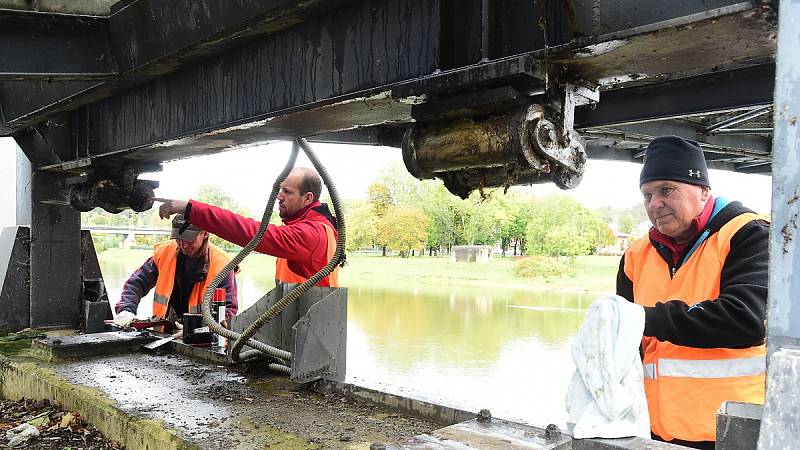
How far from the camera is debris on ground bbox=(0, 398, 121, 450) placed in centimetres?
308

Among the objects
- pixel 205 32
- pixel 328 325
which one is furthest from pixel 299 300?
pixel 205 32

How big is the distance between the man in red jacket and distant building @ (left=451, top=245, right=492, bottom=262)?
78.1 ft

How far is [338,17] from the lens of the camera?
251cm

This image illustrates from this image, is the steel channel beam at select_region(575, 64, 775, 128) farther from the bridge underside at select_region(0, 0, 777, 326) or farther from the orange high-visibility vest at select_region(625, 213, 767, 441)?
the orange high-visibility vest at select_region(625, 213, 767, 441)

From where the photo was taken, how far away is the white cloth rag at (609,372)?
1.33 meters

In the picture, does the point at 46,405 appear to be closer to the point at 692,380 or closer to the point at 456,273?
the point at 692,380

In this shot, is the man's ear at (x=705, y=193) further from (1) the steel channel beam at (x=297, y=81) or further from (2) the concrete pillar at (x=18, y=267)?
(2) the concrete pillar at (x=18, y=267)

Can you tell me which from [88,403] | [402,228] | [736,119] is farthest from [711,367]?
[402,228]

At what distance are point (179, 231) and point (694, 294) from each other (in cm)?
311

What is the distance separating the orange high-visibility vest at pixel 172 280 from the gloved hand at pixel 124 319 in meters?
0.23

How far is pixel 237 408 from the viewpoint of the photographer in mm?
3084

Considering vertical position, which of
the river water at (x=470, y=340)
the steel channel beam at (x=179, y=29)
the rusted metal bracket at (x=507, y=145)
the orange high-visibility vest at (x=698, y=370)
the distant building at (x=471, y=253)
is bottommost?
the river water at (x=470, y=340)

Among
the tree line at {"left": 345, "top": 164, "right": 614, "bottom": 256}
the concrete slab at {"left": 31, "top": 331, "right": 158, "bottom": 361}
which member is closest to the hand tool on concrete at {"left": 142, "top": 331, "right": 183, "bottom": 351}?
the concrete slab at {"left": 31, "top": 331, "right": 158, "bottom": 361}

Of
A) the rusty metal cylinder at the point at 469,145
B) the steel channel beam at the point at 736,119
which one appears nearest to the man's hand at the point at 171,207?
the rusty metal cylinder at the point at 469,145
